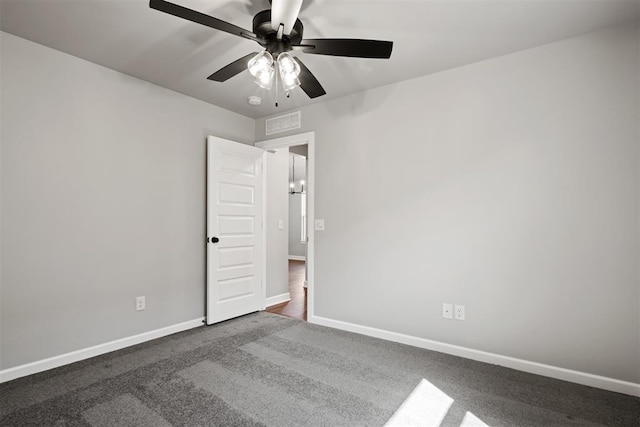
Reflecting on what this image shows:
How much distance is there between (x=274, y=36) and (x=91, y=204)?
6.99 ft

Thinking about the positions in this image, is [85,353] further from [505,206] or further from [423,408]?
[505,206]

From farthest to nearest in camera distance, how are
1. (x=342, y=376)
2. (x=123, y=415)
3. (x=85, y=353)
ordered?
(x=85, y=353), (x=342, y=376), (x=123, y=415)

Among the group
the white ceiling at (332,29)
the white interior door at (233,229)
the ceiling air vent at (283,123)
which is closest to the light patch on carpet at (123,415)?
the white interior door at (233,229)

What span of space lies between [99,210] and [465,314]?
3.32m

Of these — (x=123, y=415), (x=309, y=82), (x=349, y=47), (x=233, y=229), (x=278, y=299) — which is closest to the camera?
(x=349, y=47)

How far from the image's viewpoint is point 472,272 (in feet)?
9.04

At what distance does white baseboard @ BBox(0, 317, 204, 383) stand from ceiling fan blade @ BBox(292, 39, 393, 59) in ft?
9.62

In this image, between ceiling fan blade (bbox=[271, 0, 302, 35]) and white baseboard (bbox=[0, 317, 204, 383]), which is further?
white baseboard (bbox=[0, 317, 204, 383])

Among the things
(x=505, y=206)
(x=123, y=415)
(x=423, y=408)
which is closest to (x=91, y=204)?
(x=123, y=415)

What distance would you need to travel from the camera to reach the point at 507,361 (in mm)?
2572

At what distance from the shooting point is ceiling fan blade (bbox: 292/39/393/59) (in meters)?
1.73

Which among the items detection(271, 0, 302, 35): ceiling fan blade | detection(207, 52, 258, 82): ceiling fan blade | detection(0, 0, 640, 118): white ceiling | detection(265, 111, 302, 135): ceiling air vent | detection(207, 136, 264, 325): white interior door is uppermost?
detection(0, 0, 640, 118): white ceiling

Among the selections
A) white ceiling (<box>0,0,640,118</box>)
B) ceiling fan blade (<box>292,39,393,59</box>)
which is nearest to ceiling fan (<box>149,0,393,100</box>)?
ceiling fan blade (<box>292,39,393,59</box>)

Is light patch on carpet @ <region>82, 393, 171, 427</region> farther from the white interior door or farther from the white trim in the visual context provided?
the white trim
